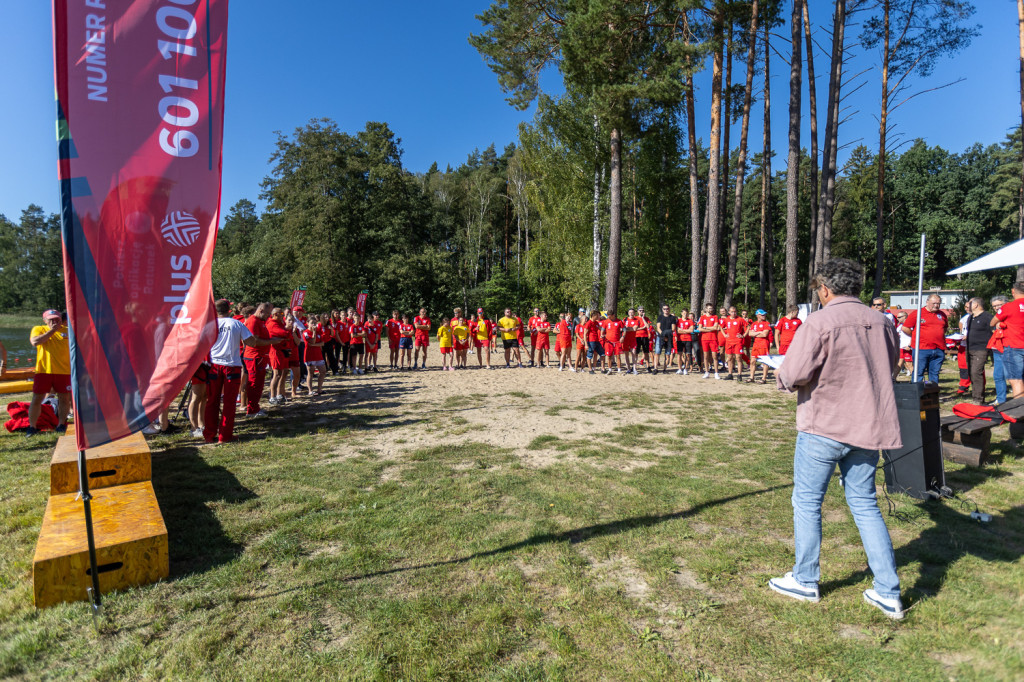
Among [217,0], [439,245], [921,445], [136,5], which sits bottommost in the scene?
[921,445]

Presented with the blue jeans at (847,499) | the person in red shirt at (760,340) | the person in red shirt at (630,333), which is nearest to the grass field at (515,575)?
the blue jeans at (847,499)

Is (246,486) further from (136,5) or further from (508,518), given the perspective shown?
(136,5)

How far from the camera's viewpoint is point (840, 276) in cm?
309

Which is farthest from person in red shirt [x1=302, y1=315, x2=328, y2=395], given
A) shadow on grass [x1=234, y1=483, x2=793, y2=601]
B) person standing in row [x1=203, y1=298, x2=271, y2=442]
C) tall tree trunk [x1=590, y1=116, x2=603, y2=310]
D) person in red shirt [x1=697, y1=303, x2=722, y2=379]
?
tall tree trunk [x1=590, y1=116, x2=603, y2=310]

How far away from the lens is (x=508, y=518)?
14.5 ft

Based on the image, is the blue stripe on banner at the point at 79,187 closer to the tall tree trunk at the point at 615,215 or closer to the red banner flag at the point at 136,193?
the red banner flag at the point at 136,193

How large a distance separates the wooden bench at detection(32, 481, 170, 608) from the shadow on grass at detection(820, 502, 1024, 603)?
442cm

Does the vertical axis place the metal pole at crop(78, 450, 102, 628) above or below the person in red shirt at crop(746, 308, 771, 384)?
below

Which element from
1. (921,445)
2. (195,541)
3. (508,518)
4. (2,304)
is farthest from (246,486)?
(2,304)

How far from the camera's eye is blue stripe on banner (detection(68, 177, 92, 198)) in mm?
2807

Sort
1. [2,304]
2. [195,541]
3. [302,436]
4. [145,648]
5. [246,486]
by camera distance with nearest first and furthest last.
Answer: [145,648], [195,541], [246,486], [302,436], [2,304]

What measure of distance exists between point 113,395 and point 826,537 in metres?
5.09

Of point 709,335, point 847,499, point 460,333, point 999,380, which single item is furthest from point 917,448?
point 460,333

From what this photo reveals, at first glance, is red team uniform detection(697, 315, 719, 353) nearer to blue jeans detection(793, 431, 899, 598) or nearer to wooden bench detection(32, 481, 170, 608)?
blue jeans detection(793, 431, 899, 598)
